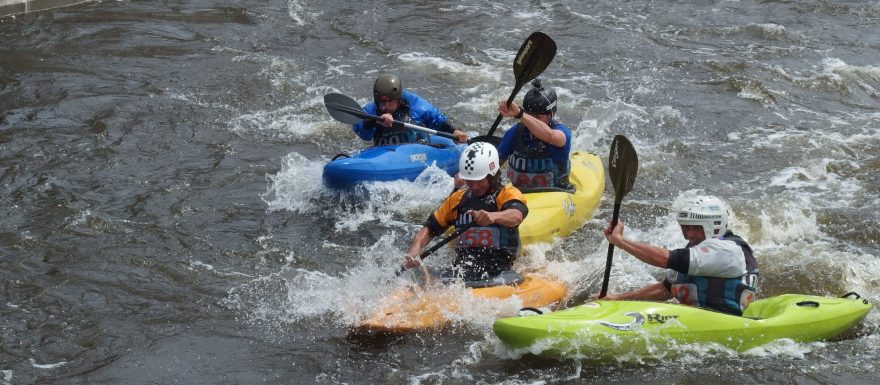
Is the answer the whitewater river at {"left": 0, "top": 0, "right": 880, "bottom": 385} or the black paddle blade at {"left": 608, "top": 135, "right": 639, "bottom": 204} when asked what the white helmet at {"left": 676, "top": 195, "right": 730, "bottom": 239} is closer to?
the black paddle blade at {"left": 608, "top": 135, "right": 639, "bottom": 204}

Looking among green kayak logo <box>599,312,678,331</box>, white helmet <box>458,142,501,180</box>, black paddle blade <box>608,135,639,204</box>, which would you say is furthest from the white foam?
black paddle blade <box>608,135,639,204</box>

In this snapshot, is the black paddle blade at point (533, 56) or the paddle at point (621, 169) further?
the black paddle blade at point (533, 56)

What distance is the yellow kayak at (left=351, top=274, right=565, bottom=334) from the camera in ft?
22.2

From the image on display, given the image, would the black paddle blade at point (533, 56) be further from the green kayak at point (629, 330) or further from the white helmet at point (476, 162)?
the green kayak at point (629, 330)

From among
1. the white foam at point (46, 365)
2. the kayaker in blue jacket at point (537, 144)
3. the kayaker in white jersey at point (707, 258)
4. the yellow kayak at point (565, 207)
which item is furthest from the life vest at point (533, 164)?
the white foam at point (46, 365)

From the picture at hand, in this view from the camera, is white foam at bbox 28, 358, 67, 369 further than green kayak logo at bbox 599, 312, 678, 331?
Yes

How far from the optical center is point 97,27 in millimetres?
15477

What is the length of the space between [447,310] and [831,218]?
15.0ft

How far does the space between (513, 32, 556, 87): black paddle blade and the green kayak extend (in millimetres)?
3476

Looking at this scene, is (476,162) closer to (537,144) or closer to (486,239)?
(486,239)

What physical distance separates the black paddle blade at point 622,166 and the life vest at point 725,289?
0.71m

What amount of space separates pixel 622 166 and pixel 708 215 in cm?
81

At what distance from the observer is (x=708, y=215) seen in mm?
6215

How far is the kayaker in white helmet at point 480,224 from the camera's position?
7.05m
